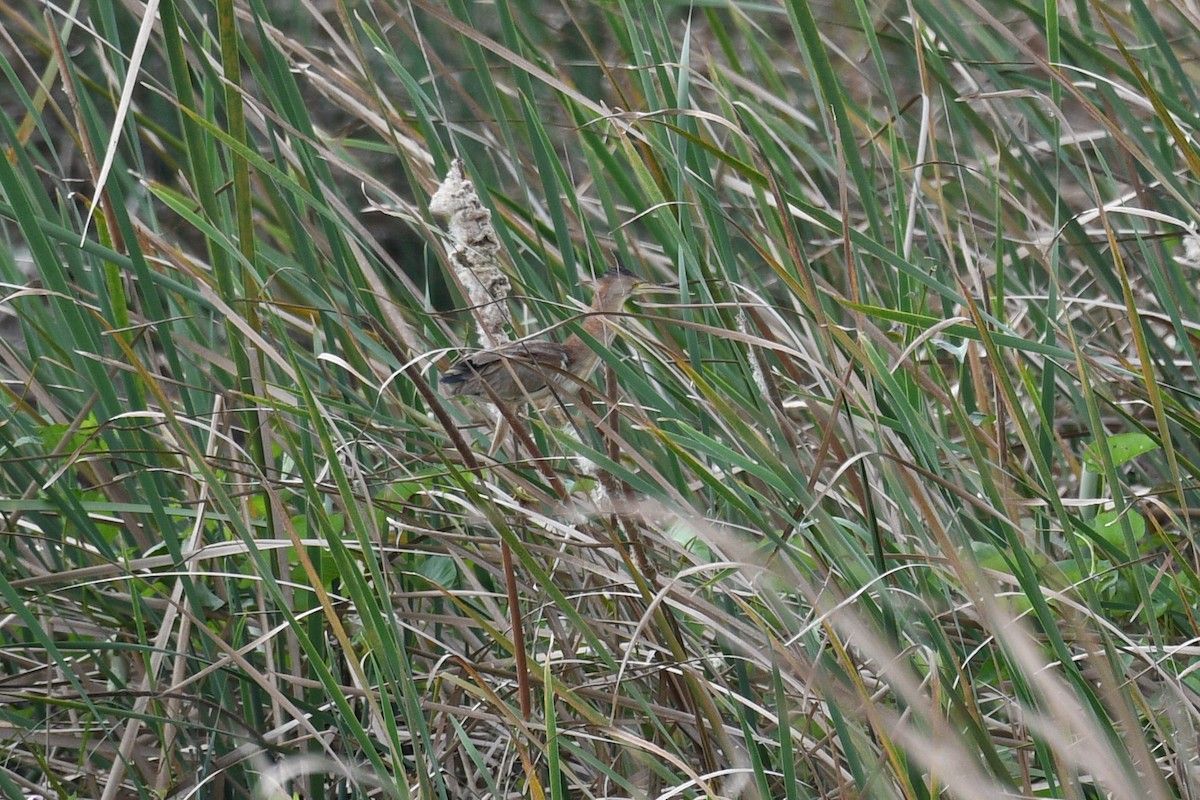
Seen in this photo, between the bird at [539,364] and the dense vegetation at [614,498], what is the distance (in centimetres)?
5

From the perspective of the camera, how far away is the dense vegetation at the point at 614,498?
4.11 ft

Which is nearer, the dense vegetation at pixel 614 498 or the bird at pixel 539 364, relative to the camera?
the dense vegetation at pixel 614 498

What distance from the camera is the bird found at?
1442mm

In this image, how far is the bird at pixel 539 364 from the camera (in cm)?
144

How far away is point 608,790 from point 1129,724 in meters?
0.65

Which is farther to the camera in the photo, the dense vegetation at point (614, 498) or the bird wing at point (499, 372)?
the bird wing at point (499, 372)

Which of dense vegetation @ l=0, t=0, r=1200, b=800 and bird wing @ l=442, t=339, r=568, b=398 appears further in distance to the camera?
bird wing @ l=442, t=339, r=568, b=398

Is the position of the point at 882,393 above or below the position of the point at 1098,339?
above

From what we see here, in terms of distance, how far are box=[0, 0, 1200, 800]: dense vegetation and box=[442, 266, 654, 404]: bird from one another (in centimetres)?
5

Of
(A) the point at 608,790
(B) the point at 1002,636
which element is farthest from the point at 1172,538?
(A) the point at 608,790

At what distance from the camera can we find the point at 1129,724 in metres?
1.11

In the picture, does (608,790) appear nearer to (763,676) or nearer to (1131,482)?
(763,676)

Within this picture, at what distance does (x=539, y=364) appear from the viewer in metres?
1.44

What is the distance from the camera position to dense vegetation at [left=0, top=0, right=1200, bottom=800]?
1.25 m
